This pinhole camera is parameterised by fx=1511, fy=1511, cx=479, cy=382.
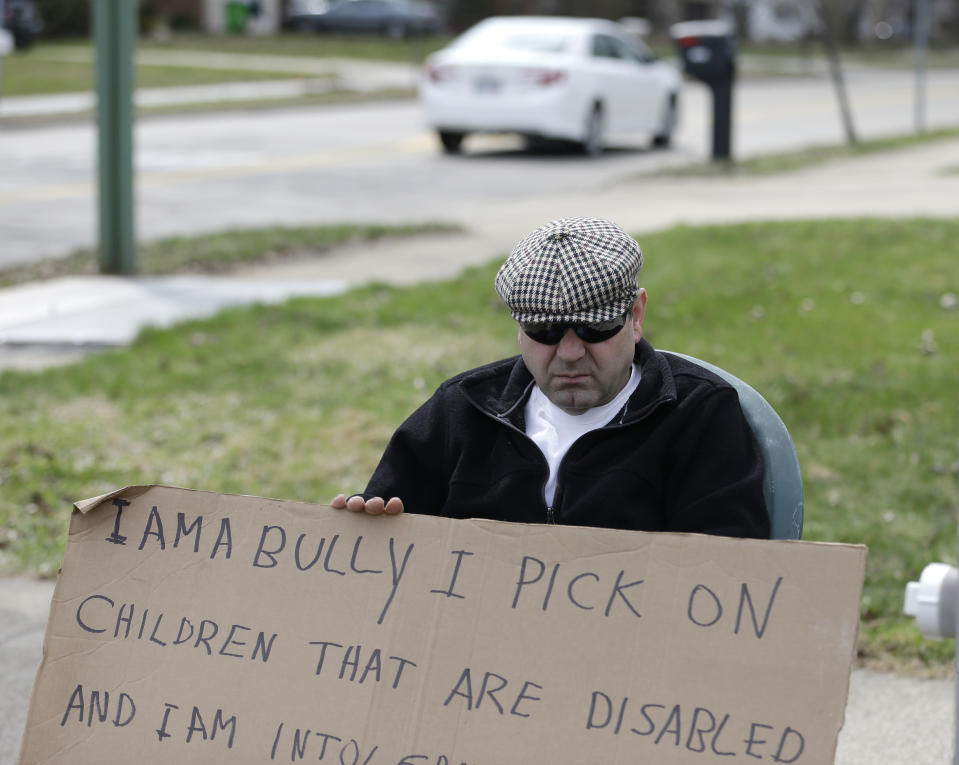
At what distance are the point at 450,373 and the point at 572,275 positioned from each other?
4.06 metres

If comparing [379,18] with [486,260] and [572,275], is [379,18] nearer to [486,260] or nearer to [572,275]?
[486,260]

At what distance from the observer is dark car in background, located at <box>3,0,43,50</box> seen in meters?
33.2

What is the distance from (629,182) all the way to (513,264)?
11936 mm

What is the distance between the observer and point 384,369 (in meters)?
6.66

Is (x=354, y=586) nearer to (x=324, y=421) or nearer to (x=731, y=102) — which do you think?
(x=324, y=421)

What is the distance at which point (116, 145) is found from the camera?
9156 mm

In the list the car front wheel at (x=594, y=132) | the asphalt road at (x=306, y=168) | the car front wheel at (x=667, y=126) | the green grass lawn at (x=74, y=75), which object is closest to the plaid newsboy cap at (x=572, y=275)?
the asphalt road at (x=306, y=168)

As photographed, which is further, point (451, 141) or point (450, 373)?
point (451, 141)

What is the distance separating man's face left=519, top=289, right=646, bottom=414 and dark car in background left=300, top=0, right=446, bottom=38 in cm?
4599

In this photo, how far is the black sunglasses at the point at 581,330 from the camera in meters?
2.59

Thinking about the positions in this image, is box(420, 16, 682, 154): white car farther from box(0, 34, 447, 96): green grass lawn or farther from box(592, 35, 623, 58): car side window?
box(0, 34, 447, 96): green grass lawn

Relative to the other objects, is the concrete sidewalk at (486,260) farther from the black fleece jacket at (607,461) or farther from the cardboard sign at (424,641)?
the cardboard sign at (424,641)

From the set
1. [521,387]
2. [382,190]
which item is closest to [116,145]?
[382,190]

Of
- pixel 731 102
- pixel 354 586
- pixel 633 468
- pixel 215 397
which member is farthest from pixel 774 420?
pixel 731 102
